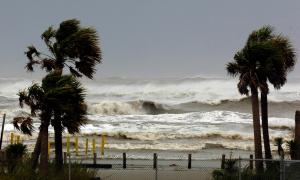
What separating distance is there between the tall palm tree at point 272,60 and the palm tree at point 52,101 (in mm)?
6495

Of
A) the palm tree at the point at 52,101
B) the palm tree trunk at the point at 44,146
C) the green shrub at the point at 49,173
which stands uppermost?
the palm tree at the point at 52,101

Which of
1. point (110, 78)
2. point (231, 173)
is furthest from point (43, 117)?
point (110, 78)

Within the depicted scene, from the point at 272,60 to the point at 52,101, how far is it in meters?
7.69

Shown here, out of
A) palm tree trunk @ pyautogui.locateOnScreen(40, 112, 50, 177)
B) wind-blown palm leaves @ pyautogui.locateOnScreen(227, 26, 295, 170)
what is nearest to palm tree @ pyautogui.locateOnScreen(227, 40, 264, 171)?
wind-blown palm leaves @ pyautogui.locateOnScreen(227, 26, 295, 170)

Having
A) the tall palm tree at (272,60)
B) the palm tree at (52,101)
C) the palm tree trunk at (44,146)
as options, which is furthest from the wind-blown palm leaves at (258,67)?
the palm tree trunk at (44,146)

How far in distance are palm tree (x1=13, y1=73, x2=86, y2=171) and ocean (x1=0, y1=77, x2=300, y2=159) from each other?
848 inches

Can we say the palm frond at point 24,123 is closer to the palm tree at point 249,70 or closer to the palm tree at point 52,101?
the palm tree at point 52,101

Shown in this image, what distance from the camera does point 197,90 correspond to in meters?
95.0

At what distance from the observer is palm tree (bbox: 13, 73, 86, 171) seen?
60.8 feet

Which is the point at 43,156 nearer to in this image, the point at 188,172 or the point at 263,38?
the point at 188,172

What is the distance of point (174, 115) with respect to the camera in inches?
2793

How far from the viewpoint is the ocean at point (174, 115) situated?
50.2 metres

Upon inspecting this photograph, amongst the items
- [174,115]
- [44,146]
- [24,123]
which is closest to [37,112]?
[24,123]

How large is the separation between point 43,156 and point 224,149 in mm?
27435
